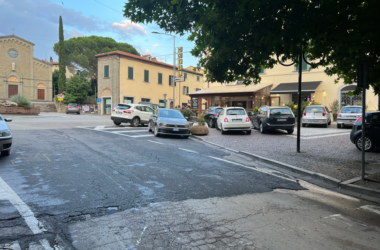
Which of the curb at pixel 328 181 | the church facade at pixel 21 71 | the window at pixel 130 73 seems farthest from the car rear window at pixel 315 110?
the church facade at pixel 21 71

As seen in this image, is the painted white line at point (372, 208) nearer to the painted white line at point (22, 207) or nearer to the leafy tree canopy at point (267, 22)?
the leafy tree canopy at point (267, 22)

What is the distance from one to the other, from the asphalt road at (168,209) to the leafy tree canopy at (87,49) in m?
47.7

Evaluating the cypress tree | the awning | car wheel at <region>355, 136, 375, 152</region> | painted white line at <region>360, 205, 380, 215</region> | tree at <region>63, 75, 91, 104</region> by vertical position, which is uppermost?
the cypress tree

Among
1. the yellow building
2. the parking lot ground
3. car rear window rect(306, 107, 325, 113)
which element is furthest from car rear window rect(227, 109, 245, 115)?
the yellow building

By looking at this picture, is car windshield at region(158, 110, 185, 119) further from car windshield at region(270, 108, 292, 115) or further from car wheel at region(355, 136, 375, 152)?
car wheel at region(355, 136, 375, 152)

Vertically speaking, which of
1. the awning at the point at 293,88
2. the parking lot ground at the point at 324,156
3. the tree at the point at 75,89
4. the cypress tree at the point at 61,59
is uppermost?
the cypress tree at the point at 61,59

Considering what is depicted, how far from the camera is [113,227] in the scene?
347 centimetres

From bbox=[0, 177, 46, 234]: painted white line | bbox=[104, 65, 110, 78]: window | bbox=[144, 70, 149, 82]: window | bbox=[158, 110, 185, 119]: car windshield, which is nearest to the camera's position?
bbox=[0, 177, 46, 234]: painted white line

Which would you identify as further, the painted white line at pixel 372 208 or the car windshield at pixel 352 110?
the car windshield at pixel 352 110

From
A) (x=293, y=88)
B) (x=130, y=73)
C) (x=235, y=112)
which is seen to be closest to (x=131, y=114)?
(x=235, y=112)

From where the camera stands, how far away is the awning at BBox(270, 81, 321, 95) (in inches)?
984

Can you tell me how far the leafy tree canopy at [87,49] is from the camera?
50.9 meters

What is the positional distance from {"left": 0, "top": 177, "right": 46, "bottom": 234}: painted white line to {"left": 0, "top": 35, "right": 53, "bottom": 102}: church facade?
53.1 m

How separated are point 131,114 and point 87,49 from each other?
123 feet
